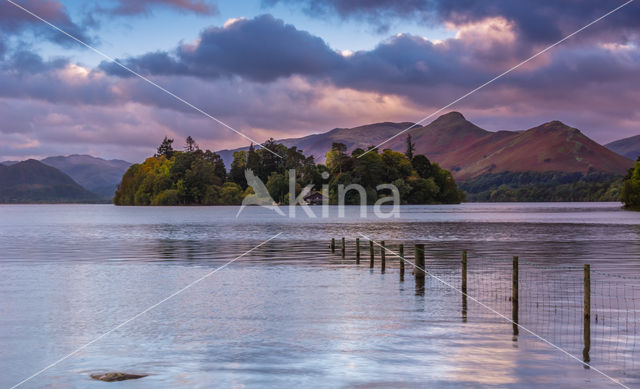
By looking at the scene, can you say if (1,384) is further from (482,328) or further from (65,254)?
(65,254)

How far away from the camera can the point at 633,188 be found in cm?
15662

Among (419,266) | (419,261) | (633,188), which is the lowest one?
(419,266)

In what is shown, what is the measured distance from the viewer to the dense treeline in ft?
495

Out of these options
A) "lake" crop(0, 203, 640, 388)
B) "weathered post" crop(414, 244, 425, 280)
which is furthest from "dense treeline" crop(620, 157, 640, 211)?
"weathered post" crop(414, 244, 425, 280)

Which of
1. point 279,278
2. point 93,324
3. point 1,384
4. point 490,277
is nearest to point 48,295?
point 93,324

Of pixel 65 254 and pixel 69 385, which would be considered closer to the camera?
pixel 69 385

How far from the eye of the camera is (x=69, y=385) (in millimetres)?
15656

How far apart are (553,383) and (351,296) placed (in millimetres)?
15232

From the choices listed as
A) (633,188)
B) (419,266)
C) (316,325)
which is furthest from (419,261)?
(633,188)

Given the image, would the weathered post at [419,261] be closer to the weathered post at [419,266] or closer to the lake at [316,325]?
the weathered post at [419,266]

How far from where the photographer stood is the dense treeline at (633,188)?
15089cm

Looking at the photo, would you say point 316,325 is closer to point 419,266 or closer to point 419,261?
point 419,261

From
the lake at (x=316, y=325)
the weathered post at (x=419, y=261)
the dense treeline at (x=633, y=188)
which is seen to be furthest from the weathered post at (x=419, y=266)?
the dense treeline at (x=633, y=188)

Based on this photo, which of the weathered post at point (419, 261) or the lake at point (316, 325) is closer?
the lake at point (316, 325)
